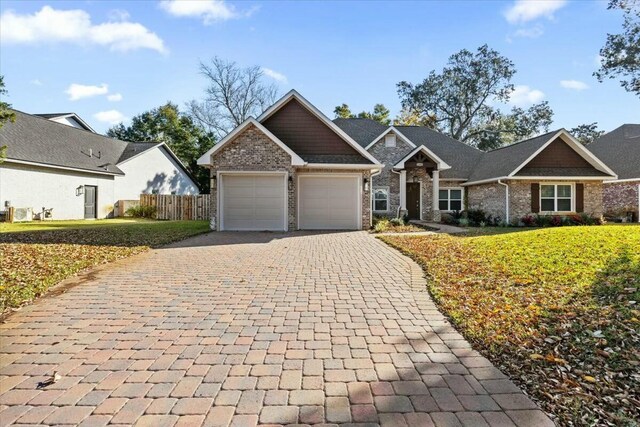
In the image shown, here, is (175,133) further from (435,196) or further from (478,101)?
(478,101)

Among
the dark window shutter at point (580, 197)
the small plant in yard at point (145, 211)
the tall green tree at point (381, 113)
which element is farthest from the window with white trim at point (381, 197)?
the tall green tree at point (381, 113)

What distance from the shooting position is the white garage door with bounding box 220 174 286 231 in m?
15.5

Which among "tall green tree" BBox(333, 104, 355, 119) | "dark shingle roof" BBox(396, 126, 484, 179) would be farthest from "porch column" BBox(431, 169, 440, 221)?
"tall green tree" BBox(333, 104, 355, 119)

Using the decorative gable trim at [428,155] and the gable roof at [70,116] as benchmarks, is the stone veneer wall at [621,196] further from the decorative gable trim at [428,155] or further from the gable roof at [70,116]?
the gable roof at [70,116]

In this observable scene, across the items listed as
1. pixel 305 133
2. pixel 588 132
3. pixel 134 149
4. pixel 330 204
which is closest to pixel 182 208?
pixel 134 149

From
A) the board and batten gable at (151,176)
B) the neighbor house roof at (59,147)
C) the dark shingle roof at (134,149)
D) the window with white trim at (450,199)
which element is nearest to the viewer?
the neighbor house roof at (59,147)

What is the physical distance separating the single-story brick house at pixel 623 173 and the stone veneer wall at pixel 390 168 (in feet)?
Answer: 36.9

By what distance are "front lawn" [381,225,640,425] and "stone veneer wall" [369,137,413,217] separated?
41.5 feet

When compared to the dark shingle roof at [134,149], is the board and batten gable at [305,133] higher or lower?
lower

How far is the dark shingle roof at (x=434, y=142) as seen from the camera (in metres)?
23.0

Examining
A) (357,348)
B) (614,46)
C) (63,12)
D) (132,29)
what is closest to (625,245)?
(357,348)

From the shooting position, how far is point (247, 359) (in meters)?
3.44

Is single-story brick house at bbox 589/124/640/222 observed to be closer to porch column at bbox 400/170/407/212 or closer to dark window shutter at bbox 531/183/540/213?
dark window shutter at bbox 531/183/540/213

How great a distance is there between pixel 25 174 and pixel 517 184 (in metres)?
25.6
